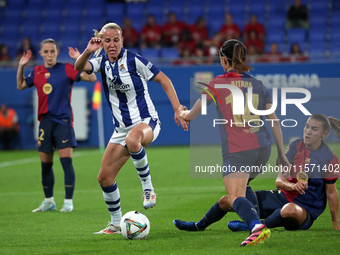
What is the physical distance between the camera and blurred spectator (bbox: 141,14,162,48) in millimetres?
18031

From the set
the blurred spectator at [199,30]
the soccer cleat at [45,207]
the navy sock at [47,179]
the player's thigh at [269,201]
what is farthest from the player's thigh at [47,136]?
the blurred spectator at [199,30]

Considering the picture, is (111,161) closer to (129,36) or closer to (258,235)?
(258,235)

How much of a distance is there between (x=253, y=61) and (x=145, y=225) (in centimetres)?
1299

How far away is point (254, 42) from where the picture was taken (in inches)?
667

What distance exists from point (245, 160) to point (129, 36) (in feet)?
47.1

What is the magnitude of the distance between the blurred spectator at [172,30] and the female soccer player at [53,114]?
440 inches

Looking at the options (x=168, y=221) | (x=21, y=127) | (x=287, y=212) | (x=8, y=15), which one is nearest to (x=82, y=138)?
(x=21, y=127)

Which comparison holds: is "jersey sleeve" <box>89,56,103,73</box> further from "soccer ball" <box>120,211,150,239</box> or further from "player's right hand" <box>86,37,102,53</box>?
"soccer ball" <box>120,211,150,239</box>

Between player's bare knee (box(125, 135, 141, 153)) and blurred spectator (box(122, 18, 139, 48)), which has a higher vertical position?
blurred spectator (box(122, 18, 139, 48))

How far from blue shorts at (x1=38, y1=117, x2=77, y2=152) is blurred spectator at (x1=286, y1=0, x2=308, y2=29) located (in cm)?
1329

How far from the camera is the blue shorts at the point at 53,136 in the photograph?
22.5 feet

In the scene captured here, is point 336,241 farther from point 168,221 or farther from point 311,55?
point 311,55

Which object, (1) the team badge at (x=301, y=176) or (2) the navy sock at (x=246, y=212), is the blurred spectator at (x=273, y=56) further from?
(2) the navy sock at (x=246, y=212)

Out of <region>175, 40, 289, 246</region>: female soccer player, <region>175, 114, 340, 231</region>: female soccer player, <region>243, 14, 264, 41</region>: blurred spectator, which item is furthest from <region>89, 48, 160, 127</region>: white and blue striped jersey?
Result: <region>243, 14, 264, 41</region>: blurred spectator
